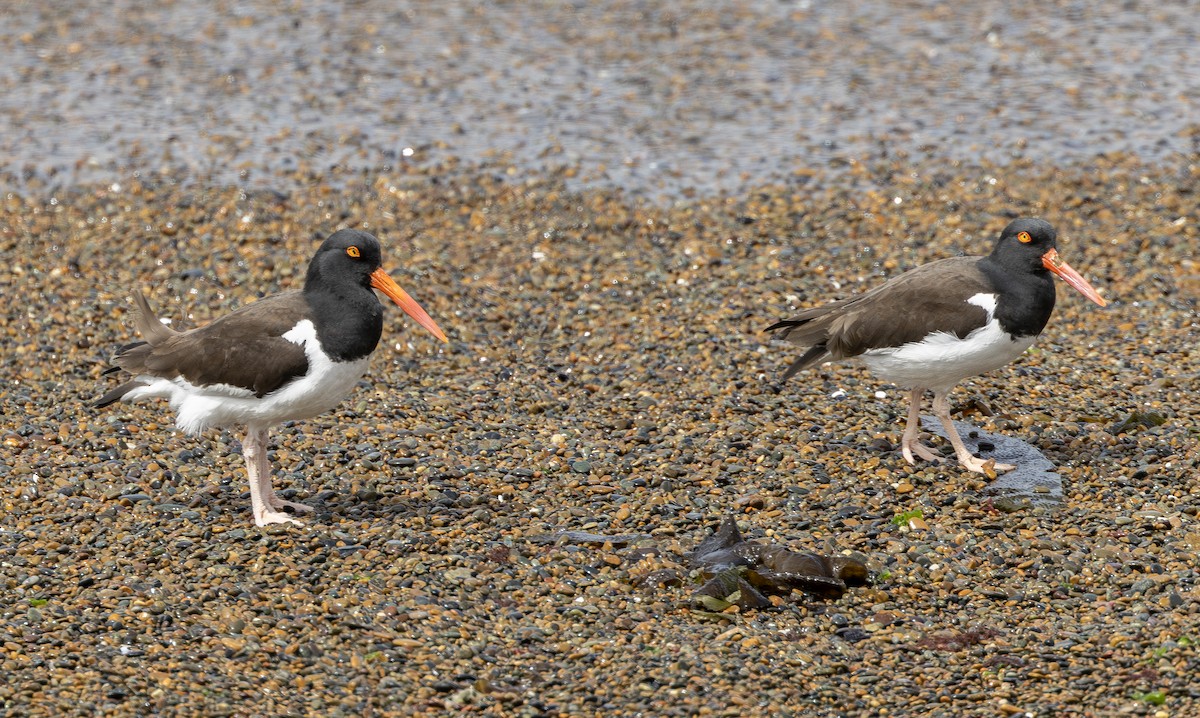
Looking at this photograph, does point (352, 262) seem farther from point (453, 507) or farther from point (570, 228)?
point (570, 228)

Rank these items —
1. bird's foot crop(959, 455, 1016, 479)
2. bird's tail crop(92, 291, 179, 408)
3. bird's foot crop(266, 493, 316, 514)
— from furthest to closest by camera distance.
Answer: bird's foot crop(959, 455, 1016, 479) < bird's tail crop(92, 291, 179, 408) < bird's foot crop(266, 493, 316, 514)

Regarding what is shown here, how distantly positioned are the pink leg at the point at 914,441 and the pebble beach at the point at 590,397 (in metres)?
0.19

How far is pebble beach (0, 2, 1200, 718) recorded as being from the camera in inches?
275

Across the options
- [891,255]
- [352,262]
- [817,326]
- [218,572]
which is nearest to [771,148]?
[891,255]

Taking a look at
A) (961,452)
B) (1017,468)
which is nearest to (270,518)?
(961,452)

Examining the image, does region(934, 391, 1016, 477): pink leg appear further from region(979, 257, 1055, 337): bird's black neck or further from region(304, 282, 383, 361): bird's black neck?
region(304, 282, 383, 361): bird's black neck

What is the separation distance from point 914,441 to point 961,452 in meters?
0.33

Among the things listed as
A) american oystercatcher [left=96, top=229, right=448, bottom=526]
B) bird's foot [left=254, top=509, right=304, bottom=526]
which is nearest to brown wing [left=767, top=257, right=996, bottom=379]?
american oystercatcher [left=96, top=229, right=448, bottom=526]

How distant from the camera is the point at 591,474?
8.99m

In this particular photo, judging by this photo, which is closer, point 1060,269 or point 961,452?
point 1060,269

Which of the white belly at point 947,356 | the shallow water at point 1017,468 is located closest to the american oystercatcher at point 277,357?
the white belly at point 947,356

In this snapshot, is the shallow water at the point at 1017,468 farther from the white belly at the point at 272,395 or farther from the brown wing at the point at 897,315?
the white belly at the point at 272,395

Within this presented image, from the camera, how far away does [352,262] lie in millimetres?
8266

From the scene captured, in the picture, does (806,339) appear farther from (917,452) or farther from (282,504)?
(282,504)
